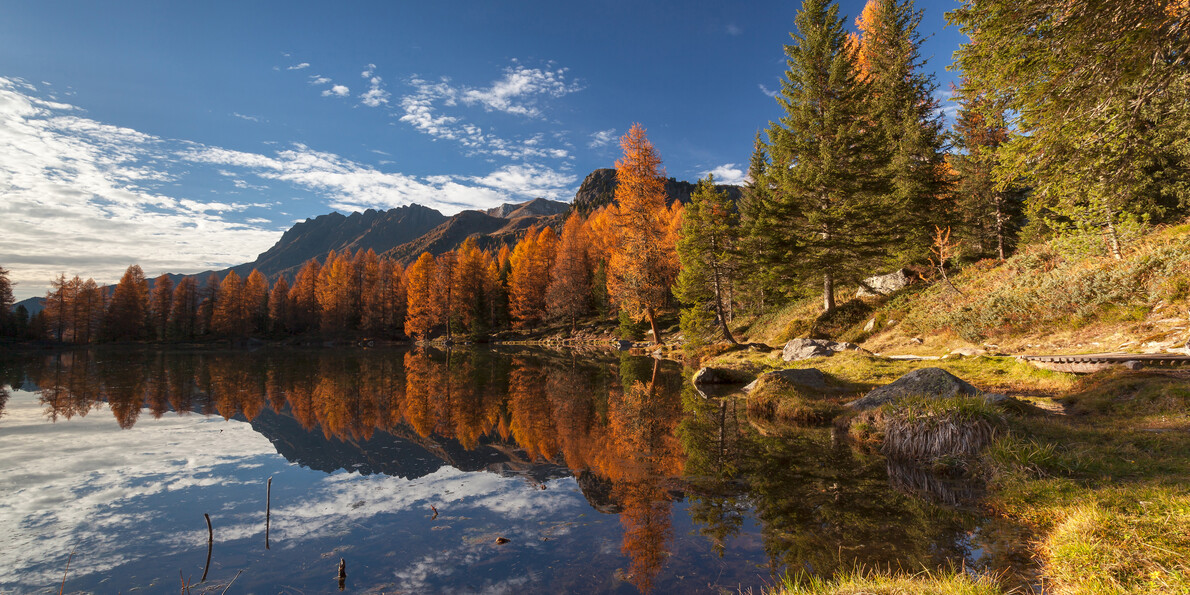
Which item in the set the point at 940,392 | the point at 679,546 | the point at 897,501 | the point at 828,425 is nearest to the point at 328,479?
the point at 679,546

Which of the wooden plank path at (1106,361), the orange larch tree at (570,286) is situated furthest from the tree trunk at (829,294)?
the orange larch tree at (570,286)

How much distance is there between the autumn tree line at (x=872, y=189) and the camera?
8.62 meters

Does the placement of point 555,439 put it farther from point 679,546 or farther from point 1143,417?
point 1143,417

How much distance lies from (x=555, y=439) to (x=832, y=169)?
20.8 m

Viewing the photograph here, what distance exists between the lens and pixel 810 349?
20141 mm

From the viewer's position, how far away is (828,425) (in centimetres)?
1120

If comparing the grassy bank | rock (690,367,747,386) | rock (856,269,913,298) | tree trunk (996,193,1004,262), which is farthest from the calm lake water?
tree trunk (996,193,1004,262)

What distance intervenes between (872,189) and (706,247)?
9.40 m

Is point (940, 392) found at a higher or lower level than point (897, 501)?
higher

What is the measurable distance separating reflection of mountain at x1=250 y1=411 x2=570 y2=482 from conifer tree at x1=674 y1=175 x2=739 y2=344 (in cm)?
1796

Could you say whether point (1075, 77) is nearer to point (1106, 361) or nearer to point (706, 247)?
point (1106, 361)

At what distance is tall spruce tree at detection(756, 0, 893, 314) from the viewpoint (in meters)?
24.6

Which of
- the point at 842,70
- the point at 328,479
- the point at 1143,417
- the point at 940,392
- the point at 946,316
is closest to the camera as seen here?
the point at 1143,417

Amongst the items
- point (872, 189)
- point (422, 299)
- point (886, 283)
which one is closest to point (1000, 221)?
point (886, 283)
